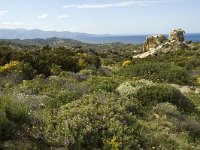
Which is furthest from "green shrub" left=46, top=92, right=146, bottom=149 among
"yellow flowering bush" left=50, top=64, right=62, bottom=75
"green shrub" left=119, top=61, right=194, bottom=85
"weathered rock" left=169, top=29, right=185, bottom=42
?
"weathered rock" left=169, top=29, right=185, bottom=42

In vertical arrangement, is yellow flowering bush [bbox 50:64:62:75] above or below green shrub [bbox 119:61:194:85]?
above

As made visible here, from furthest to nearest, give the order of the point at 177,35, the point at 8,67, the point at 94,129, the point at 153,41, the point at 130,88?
the point at 153,41, the point at 177,35, the point at 8,67, the point at 130,88, the point at 94,129

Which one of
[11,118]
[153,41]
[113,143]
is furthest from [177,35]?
[11,118]

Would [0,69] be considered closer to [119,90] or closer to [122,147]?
[119,90]

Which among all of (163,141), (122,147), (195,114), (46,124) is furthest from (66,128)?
(195,114)

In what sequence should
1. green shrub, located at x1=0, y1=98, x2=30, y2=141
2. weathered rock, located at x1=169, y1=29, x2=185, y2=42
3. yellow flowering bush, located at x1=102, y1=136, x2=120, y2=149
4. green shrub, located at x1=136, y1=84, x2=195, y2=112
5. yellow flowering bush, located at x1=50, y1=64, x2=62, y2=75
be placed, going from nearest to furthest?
green shrub, located at x1=0, y1=98, x2=30, y2=141, yellow flowering bush, located at x1=102, y1=136, x2=120, y2=149, green shrub, located at x1=136, y1=84, x2=195, y2=112, yellow flowering bush, located at x1=50, y1=64, x2=62, y2=75, weathered rock, located at x1=169, y1=29, x2=185, y2=42

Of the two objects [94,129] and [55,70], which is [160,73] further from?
[94,129]

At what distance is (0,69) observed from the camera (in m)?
17.5

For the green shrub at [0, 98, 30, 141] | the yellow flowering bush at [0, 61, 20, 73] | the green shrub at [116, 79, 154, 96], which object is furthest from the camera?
the yellow flowering bush at [0, 61, 20, 73]

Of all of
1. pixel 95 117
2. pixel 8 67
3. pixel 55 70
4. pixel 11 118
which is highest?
pixel 11 118

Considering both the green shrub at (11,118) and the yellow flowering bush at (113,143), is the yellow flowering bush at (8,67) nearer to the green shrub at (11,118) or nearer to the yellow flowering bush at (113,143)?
the green shrub at (11,118)

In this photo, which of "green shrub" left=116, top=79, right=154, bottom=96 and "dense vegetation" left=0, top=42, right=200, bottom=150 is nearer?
"dense vegetation" left=0, top=42, right=200, bottom=150

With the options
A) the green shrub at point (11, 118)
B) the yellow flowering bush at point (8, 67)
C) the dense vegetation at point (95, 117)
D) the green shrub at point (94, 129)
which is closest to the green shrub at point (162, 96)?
the dense vegetation at point (95, 117)

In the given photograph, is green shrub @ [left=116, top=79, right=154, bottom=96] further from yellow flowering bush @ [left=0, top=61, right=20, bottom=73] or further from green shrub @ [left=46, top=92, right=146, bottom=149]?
yellow flowering bush @ [left=0, top=61, right=20, bottom=73]
